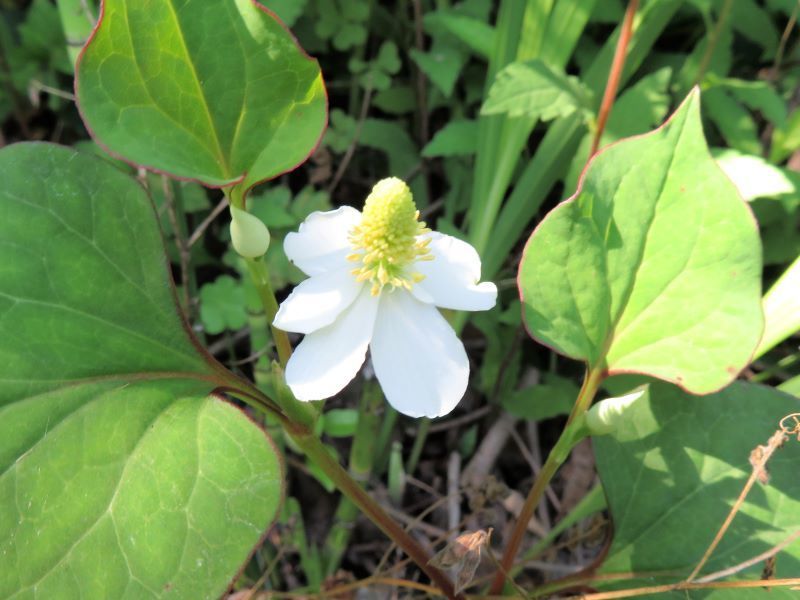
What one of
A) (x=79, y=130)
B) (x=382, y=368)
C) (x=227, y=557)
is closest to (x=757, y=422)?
(x=382, y=368)

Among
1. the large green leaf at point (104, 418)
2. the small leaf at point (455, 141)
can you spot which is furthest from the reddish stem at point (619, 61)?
the large green leaf at point (104, 418)

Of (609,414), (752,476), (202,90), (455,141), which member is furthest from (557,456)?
(455,141)

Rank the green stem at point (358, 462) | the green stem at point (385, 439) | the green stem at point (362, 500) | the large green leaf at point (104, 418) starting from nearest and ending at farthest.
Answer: the large green leaf at point (104, 418)
the green stem at point (362, 500)
the green stem at point (358, 462)
the green stem at point (385, 439)

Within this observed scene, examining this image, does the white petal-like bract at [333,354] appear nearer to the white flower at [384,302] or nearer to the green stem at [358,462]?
the white flower at [384,302]

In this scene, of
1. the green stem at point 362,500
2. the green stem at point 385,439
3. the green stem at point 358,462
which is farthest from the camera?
the green stem at point 385,439

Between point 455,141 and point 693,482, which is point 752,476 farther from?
point 455,141

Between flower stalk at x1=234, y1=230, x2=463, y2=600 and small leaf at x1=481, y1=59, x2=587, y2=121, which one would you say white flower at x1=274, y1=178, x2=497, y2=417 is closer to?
flower stalk at x1=234, y1=230, x2=463, y2=600

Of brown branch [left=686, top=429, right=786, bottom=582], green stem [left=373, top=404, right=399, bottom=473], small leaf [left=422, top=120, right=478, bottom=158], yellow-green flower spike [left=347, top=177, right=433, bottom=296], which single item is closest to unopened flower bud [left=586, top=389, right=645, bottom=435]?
brown branch [left=686, top=429, right=786, bottom=582]

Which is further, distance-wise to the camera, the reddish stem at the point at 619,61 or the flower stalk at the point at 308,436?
Result: the reddish stem at the point at 619,61
